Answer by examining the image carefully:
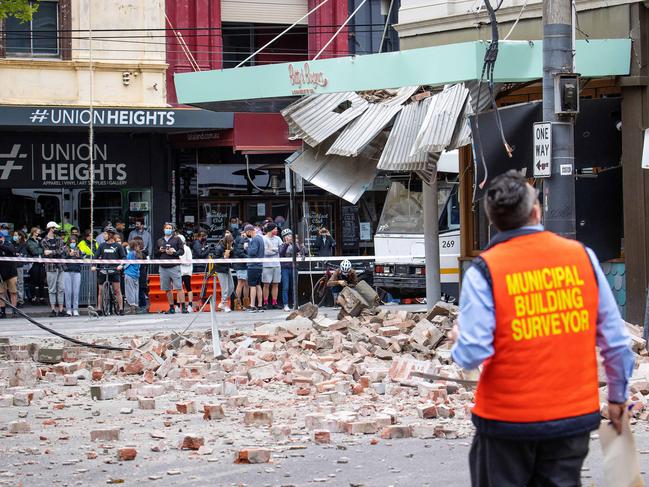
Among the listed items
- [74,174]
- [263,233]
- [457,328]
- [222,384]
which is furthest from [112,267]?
[457,328]

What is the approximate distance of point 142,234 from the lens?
28.5m

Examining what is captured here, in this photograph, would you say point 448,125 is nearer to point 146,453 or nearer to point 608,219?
point 608,219

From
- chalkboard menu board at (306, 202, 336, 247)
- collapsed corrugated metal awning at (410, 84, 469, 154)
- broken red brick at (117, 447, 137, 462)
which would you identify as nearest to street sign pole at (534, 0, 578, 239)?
collapsed corrugated metal awning at (410, 84, 469, 154)

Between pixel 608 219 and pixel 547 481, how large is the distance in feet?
37.5

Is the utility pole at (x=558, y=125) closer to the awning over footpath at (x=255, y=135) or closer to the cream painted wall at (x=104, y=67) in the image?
the awning over footpath at (x=255, y=135)

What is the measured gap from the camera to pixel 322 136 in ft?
55.6

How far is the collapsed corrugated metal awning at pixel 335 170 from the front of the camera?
17469 mm

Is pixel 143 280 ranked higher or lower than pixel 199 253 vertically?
lower

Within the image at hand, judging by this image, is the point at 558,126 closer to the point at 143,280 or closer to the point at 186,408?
the point at 186,408

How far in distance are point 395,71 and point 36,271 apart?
531 inches

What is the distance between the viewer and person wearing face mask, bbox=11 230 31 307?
25.5m

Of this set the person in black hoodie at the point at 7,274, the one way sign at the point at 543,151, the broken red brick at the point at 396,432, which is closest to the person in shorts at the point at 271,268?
the person in black hoodie at the point at 7,274

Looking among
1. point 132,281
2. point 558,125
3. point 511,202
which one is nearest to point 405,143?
point 558,125

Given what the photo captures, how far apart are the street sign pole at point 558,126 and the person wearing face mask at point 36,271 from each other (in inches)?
624
